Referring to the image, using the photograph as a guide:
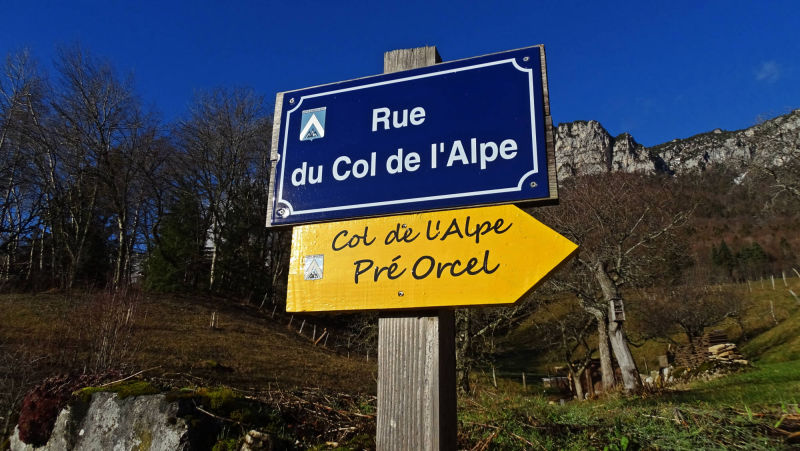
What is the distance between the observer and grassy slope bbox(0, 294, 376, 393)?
35.2ft

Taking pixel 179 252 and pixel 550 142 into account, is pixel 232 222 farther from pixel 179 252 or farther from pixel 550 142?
pixel 550 142

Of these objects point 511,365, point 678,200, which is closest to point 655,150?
point 511,365

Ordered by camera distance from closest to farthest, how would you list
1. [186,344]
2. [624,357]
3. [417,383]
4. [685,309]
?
[417,383], [624,357], [186,344], [685,309]

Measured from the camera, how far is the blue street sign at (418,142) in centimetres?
191

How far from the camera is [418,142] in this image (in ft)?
6.82

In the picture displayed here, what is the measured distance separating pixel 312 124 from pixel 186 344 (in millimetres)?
15338

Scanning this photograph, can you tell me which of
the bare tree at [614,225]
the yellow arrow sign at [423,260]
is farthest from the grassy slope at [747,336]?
the yellow arrow sign at [423,260]

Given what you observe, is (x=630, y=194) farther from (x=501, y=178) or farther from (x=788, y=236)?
(x=788, y=236)

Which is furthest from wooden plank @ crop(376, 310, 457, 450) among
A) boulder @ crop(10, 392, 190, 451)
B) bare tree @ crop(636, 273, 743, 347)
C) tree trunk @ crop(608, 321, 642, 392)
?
bare tree @ crop(636, 273, 743, 347)

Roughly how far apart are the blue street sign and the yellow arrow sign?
0.24 feet

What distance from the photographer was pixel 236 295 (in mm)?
29109

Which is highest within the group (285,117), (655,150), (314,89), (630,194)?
(655,150)

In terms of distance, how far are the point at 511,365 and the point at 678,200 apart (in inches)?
869

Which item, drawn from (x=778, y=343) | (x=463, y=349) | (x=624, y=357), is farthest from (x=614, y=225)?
(x=778, y=343)
